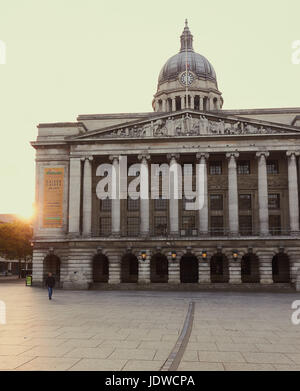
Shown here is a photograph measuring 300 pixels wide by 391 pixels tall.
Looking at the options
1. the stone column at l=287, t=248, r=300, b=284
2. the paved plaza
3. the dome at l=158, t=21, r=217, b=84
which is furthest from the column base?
the dome at l=158, t=21, r=217, b=84

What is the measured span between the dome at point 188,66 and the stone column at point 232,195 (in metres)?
33.9

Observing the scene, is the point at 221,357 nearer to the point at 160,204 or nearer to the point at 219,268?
the point at 219,268

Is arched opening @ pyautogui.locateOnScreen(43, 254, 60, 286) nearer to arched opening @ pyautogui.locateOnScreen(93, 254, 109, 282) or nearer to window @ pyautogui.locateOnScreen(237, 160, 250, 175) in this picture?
arched opening @ pyautogui.locateOnScreen(93, 254, 109, 282)

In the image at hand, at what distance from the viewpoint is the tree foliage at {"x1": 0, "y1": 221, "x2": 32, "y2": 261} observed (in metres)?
71.4

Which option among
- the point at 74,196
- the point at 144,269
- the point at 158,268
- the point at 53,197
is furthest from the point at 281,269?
the point at 53,197

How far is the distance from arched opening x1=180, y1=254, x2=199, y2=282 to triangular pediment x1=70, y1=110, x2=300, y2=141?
1541 centimetres

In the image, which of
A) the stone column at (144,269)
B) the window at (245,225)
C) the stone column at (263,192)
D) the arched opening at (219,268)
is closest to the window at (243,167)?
the stone column at (263,192)

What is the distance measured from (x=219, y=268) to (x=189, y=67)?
43.8 m

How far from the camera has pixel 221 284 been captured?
157ft

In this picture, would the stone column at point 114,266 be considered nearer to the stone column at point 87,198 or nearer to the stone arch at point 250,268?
the stone column at point 87,198

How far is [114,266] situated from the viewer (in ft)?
162
